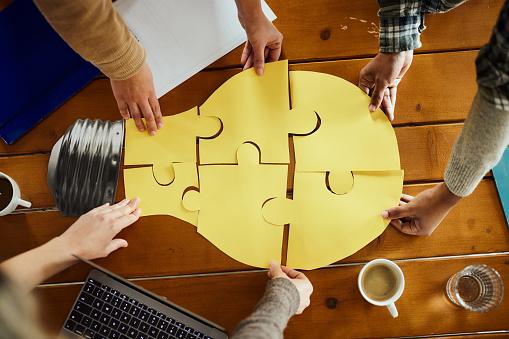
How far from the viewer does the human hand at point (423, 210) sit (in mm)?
801

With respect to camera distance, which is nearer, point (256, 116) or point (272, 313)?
point (272, 313)

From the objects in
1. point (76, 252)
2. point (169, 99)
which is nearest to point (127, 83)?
point (169, 99)

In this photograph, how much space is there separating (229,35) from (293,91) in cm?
18

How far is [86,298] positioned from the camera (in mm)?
847

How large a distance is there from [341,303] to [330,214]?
170 millimetres

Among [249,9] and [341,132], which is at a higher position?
[249,9]

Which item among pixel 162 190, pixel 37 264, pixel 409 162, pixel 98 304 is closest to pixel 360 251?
pixel 409 162

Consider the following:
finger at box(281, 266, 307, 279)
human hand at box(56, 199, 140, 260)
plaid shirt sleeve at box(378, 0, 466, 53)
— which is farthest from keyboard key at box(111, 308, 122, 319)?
plaid shirt sleeve at box(378, 0, 466, 53)

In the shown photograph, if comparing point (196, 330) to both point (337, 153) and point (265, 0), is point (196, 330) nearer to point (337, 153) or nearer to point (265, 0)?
point (337, 153)

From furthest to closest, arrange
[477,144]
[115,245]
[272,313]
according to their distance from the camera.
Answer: [115,245] < [272,313] < [477,144]

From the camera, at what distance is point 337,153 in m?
0.89

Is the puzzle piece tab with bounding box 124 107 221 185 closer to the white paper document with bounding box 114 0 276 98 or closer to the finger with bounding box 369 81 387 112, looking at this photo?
the white paper document with bounding box 114 0 276 98

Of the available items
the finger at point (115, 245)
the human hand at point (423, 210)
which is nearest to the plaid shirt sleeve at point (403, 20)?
the human hand at point (423, 210)

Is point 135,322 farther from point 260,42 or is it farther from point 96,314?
point 260,42
